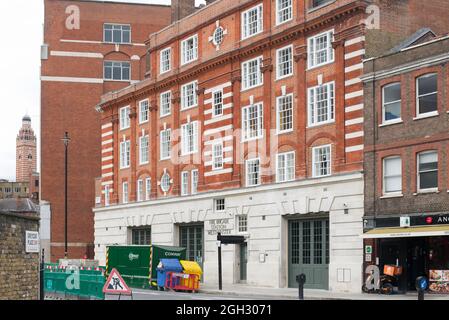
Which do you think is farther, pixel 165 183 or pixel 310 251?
pixel 165 183

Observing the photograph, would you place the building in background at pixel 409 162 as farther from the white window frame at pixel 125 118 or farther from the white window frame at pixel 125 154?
the white window frame at pixel 125 118

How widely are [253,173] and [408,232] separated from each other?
1477cm

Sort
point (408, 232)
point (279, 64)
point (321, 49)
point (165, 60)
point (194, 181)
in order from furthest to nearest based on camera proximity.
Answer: point (165, 60) < point (194, 181) < point (279, 64) < point (321, 49) < point (408, 232)

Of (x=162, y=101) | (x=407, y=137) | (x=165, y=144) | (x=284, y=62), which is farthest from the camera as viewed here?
(x=162, y=101)

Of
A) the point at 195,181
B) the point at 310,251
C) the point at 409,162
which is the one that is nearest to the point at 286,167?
the point at 310,251

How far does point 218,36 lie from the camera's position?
53188 mm

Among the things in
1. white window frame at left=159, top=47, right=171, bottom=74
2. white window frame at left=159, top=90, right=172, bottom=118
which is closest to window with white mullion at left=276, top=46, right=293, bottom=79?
white window frame at left=159, top=90, right=172, bottom=118

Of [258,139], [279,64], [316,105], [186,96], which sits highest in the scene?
[279,64]

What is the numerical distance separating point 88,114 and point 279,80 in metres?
38.7

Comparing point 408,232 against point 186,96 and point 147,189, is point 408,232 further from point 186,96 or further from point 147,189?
point 147,189

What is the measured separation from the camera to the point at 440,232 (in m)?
34.1

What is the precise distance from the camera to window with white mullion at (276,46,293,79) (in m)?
46.2

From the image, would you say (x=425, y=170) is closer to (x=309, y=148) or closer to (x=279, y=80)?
(x=309, y=148)

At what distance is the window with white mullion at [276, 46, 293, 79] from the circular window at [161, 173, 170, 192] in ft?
48.0
